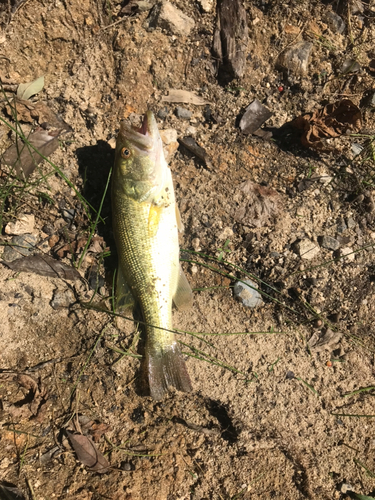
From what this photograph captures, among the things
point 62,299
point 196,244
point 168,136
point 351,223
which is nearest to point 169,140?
point 168,136

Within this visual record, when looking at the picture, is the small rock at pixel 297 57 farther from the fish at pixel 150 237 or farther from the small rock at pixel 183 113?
the fish at pixel 150 237

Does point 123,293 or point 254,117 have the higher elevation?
point 254,117

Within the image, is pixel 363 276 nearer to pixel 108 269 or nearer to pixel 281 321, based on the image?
pixel 281 321

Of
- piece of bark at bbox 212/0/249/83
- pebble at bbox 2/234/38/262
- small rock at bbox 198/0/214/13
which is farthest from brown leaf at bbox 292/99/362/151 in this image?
pebble at bbox 2/234/38/262

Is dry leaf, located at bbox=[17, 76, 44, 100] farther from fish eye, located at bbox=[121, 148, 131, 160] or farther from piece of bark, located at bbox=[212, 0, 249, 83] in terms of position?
piece of bark, located at bbox=[212, 0, 249, 83]

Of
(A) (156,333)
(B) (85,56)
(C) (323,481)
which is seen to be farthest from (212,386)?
(B) (85,56)

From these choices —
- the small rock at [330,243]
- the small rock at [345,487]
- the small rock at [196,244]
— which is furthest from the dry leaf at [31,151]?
the small rock at [345,487]

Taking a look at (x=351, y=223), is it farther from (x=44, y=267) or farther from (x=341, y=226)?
(x=44, y=267)
